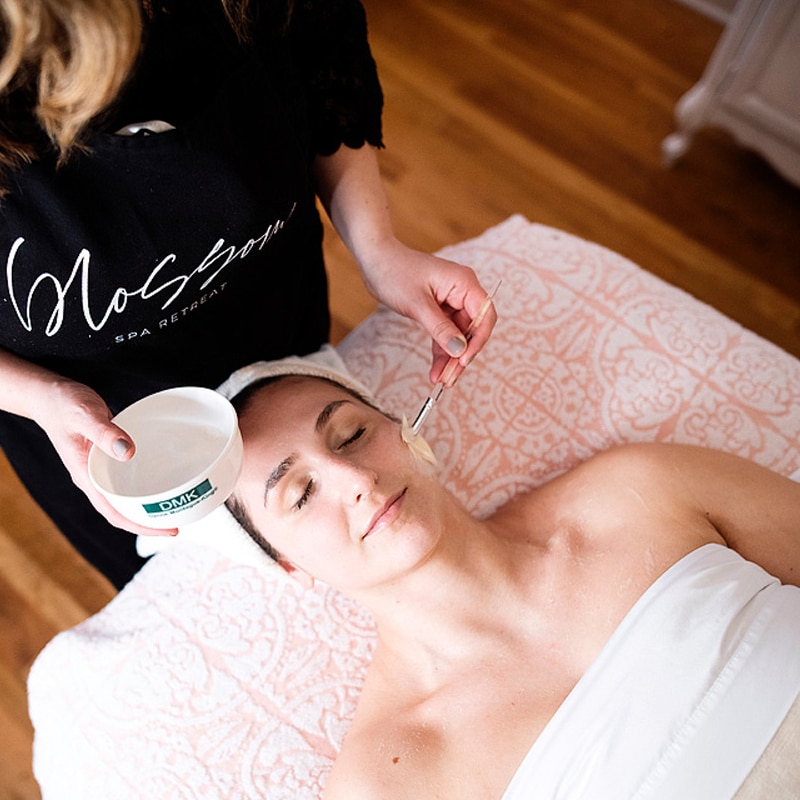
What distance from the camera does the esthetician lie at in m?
0.80

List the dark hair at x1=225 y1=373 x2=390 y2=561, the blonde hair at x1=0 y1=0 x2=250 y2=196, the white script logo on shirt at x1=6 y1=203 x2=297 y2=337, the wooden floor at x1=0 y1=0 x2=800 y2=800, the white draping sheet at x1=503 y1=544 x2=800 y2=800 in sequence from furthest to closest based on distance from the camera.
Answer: the wooden floor at x1=0 y1=0 x2=800 y2=800 < the dark hair at x1=225 y1=373 x2=390 y2=561 < the white draping sheet at x1=503 y1=544 x2=800 y2=800 < the white script logo on shirt at x1=6 y1=203 x2=297 y2=337 < the blonde hair at x1=0 y1=0 x2=250 y2=196

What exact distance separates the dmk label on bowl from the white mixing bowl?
26 mm

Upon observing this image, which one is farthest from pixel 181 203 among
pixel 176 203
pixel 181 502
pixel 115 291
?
pixel 181 502

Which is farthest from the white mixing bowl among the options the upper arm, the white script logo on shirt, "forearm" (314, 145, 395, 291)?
the upper arm

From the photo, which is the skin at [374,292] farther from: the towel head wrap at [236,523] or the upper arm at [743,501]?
the upper arm at [743,501]

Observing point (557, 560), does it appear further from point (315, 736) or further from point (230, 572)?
point (230, 572)

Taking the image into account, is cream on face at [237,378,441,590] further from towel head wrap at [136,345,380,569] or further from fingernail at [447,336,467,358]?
fingernail at [447,336,467,358]

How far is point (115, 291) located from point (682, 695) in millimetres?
952

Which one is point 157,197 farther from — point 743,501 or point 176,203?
point 743,501

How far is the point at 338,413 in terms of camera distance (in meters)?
1.22

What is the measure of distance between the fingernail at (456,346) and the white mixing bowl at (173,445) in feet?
1.10

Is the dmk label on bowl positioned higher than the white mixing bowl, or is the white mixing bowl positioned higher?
the dmk label on bowl

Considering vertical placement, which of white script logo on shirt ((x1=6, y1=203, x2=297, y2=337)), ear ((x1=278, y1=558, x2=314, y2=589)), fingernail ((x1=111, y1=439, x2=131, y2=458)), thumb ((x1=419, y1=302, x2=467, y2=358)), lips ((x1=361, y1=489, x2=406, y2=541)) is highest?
white script logo on shirt ((x1=6, y1=203, x2=297, y2=337))

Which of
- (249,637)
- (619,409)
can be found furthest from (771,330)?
(249,637)
